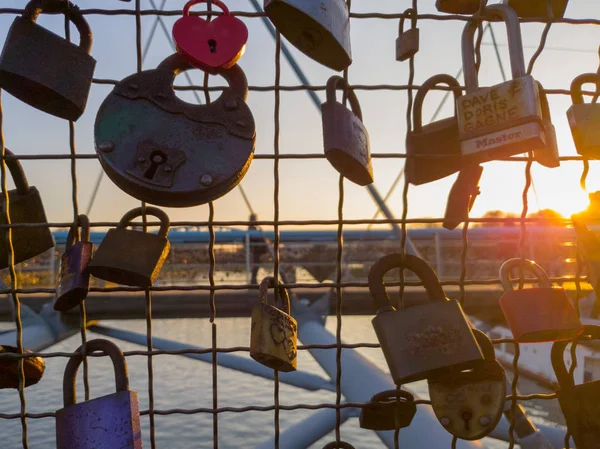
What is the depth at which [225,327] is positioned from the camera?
10.3 m

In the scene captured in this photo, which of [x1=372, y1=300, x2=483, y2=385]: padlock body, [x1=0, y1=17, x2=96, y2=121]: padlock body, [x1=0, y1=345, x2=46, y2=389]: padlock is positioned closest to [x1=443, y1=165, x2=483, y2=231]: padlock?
[x1=372, y1=300, x2=483, y2=385]: padlock body

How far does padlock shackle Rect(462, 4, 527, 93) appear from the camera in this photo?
670 mm

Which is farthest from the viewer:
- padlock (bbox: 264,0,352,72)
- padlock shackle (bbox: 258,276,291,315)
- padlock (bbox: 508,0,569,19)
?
padlock (bbox: 508,0,569,19)

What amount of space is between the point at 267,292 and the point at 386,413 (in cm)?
25

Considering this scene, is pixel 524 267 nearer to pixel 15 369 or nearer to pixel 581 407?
pixel 581 407

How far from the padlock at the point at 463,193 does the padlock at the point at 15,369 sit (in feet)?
1.91

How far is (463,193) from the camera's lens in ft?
2.14

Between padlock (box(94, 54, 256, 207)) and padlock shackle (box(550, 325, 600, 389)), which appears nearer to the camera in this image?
padlock (box(94, 54, 256, 207))

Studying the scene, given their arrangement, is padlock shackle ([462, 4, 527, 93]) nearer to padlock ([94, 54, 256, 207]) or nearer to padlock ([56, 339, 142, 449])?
padlock ([94, 54, 256, 207])

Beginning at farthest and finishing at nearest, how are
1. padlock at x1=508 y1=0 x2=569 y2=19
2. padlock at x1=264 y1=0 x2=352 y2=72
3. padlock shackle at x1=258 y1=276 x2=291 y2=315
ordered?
padlock at x1=508 y1=0 x2=569 y2=19, padlock shackle at x1=258 y1=276 x2=291 y2=315, padlock at x1=264 y1=0 x2=352 y2=72

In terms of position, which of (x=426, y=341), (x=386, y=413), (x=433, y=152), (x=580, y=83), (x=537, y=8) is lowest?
(x=386, y=413)

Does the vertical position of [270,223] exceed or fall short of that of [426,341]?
it exceeds it

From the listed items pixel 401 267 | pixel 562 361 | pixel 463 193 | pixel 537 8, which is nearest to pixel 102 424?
pixel 401 267

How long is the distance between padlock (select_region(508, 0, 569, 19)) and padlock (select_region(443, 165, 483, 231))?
0.97 feet
